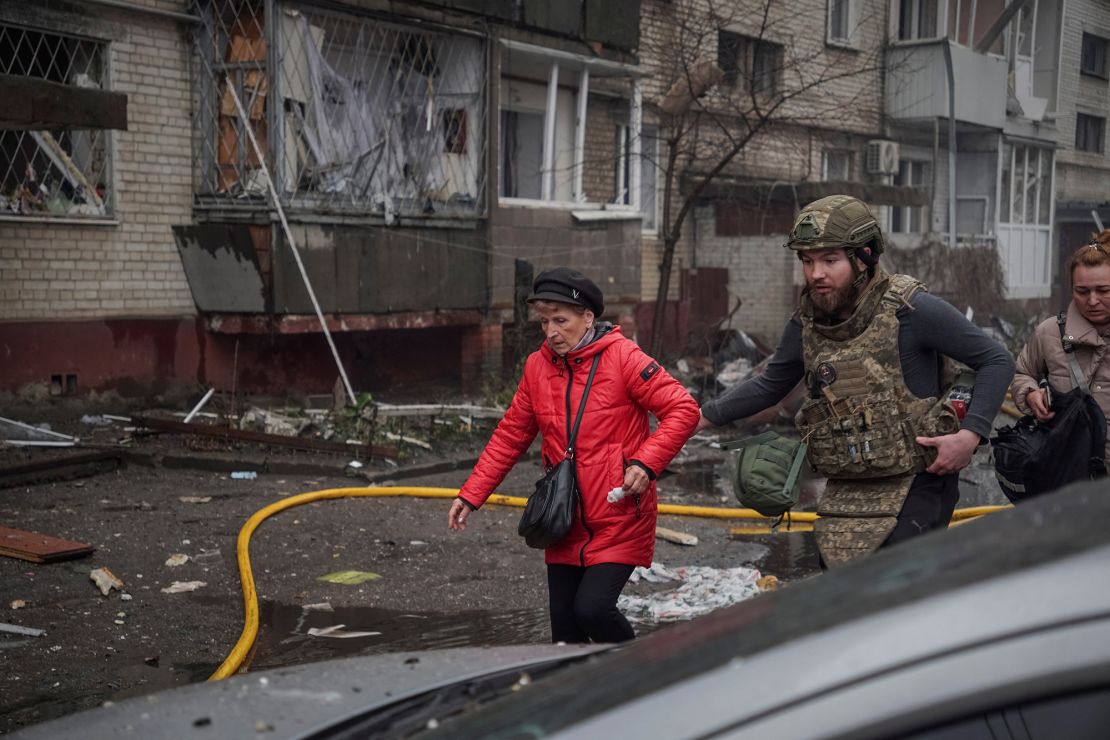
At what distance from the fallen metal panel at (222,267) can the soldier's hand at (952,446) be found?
27.4ft

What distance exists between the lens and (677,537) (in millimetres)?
7816

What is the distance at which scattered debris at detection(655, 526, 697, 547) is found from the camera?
777 cm

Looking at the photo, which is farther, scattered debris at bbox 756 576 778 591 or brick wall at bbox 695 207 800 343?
brick wall at bbox 695 207 800 343

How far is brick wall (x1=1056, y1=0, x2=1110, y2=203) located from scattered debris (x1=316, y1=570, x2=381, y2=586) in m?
26.4

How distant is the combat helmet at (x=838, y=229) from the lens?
396cm

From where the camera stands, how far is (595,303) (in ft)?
14.8

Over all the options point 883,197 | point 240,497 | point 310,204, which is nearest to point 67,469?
point 240,497

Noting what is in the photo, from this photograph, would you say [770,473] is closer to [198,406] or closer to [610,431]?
[610,431]

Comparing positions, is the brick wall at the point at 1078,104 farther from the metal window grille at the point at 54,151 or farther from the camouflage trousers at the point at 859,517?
the camouflage trousers at the point at 859,517

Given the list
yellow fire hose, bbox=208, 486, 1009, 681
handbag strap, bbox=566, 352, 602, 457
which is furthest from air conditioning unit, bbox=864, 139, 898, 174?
handbag strap, bbox=566, 352, 602, 457

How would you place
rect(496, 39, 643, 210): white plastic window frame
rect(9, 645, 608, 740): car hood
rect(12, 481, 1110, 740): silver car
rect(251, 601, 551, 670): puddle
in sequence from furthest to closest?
rect(496, 39, 643, 210): white plastic window frame, rect(251, 601, 551, 670): puddle, rect(9, 645, 608, 740): car hood, rect(12, 481, 1110, 740): silver car

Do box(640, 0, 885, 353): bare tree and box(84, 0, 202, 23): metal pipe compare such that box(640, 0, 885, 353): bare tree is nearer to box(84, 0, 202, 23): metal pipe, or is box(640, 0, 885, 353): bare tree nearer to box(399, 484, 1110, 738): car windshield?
box(84, 0, 202, 23): metal pipe

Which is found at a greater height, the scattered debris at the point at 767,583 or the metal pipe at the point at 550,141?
the metal pipe at the point at 550,141

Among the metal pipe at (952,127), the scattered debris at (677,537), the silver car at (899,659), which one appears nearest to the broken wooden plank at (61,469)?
the scattered debris at (677,537)
